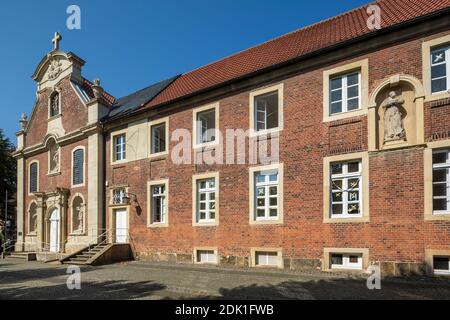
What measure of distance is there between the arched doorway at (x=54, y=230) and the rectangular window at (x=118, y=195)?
493 centimetres

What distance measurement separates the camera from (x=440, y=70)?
34.2 feet

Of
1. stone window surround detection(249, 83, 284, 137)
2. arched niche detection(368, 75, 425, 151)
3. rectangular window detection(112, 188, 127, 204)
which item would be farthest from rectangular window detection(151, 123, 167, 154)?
arched niche detection(368, 75, 425, 151)

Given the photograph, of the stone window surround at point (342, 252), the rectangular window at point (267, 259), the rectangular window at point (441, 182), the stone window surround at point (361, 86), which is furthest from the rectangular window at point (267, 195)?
the rectangular window at point (441, 182)

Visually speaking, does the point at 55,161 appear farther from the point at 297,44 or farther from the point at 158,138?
the point at 297,44

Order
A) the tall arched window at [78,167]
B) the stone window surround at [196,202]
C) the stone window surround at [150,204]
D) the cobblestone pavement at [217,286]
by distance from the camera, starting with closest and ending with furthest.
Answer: the cobblestone pavement at [217,286] → the stone window surround at [196,202] → the stone window surround at [150,204] → the tall arched window at [78,167]

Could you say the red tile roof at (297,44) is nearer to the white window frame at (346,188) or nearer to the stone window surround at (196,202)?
the stone window surround at (196,202)

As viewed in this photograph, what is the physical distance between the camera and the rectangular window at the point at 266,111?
1410 centimetres

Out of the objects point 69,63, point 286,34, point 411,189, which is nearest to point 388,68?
point 411,189

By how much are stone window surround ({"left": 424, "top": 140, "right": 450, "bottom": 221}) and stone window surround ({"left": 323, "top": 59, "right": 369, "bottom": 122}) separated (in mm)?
2112

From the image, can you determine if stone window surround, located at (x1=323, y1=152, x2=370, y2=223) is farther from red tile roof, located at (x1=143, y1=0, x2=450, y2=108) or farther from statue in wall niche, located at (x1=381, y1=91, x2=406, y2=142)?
red tile roof, located at (x1=143, y1=0, x2=450, y2=108)

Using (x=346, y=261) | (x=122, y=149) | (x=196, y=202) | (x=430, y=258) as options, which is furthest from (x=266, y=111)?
(x=122, y=149)

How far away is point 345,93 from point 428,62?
8.09ft

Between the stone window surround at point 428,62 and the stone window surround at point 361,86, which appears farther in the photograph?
the stone window surround at point 361,86

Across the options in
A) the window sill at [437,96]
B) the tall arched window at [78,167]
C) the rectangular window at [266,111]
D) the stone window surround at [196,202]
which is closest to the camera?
the window sill at [437,96]
